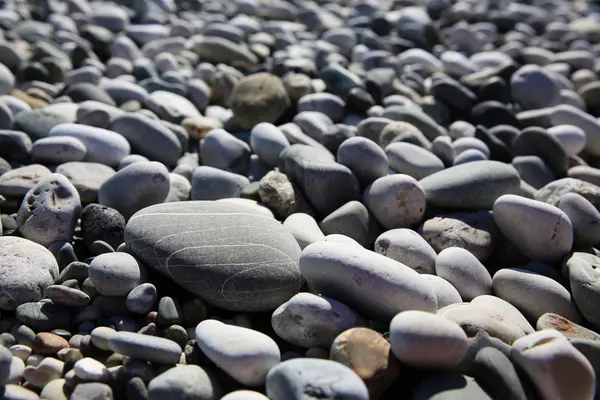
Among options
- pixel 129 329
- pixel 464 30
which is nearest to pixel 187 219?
pixel 129 329

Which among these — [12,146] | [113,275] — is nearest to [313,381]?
[113,275]

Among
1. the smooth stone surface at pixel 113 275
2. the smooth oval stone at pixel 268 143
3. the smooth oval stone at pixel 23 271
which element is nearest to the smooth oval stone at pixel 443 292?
the smooth stone surface at pixel 113 275

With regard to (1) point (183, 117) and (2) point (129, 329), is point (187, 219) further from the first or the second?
(1) point (183, 117)

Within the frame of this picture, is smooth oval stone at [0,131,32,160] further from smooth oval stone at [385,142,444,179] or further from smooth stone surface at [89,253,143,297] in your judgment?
smooth oval stone at [385,142,444,179]

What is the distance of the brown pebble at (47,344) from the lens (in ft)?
5.24

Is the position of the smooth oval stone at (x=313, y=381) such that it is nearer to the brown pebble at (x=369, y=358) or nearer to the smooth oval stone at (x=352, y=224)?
the brown pebble at (x=369, y=358)

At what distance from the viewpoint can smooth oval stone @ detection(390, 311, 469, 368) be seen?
4.72 feet

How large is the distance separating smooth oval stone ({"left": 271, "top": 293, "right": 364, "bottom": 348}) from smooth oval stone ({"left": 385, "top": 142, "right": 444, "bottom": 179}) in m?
1.02

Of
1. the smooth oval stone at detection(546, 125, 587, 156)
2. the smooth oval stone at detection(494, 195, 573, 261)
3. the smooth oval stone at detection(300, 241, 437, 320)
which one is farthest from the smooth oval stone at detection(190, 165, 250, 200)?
the smooth oval stone at detection(546, 125, 587, 156)

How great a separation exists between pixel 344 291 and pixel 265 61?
258cm

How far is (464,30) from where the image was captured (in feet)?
15.2

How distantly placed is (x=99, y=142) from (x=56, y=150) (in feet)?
0.57

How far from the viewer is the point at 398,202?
220 centimetres

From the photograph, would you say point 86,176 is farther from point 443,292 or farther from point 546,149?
point 546,149
